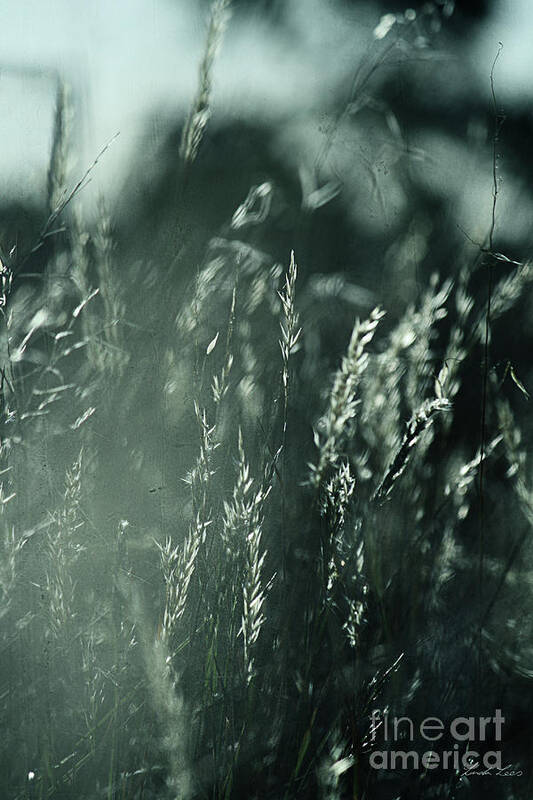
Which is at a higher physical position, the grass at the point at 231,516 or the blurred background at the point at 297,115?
the blurred background at the point at 297,115

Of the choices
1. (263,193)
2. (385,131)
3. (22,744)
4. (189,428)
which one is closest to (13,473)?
(189,428)

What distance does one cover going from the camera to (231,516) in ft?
3.17

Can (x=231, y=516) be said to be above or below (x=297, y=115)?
below

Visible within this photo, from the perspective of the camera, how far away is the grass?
0.92m

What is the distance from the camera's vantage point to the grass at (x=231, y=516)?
3.03 feet

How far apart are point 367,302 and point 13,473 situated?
1.72ft

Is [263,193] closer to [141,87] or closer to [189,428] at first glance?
[141,87]

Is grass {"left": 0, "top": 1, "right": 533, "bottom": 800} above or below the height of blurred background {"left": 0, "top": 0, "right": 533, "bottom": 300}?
below

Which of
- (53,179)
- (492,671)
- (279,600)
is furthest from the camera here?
(492,671)

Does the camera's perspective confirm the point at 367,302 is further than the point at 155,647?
Yes

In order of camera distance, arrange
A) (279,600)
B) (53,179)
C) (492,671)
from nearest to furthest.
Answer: (53,179)
(279,600)
(492,671)

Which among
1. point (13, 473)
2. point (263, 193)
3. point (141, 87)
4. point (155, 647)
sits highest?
point (141, 87)

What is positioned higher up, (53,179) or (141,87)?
(141,87)

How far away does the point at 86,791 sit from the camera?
94 centimetres
